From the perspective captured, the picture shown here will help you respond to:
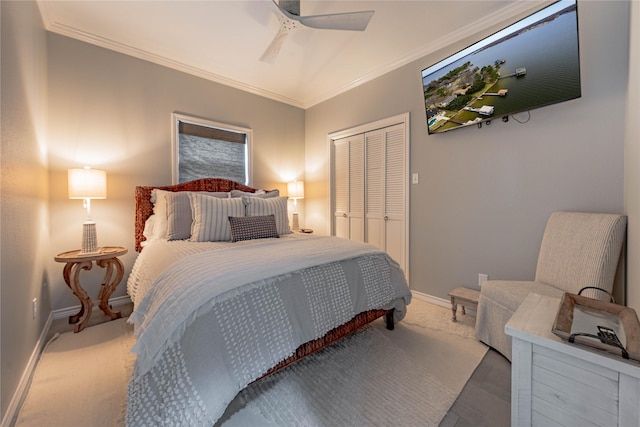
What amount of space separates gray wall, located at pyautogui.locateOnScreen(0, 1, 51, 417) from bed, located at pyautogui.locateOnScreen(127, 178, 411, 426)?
0.58 m

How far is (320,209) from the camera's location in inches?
165

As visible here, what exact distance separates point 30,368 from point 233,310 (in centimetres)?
158

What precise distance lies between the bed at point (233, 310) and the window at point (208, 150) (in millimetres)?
1223

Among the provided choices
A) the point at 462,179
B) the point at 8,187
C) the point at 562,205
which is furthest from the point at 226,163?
the point at 562,205

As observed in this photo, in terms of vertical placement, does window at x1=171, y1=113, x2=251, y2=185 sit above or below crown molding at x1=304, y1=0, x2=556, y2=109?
below

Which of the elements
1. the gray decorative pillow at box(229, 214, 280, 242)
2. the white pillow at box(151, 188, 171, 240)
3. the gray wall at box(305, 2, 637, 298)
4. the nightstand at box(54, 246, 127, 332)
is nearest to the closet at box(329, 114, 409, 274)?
the gray wall at box(305, 2, 637, 298)

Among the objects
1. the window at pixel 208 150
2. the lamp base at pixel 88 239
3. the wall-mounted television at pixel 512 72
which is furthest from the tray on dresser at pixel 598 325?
the window at pixel 208 150

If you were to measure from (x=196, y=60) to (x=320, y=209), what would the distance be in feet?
8.53

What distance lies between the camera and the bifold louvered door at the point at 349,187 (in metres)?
3.62

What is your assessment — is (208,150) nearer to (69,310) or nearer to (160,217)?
(160,217)

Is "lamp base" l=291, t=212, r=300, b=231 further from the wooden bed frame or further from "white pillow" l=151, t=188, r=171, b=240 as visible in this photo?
"white pillow" l=151, t=188, r=171, b=240

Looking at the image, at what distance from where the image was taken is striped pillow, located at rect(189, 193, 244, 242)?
92.9 inches

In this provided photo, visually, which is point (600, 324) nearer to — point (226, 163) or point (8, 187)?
point (8, 187)

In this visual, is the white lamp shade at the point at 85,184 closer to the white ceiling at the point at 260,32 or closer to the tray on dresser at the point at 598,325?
the white ceiling at the point at 260,32
